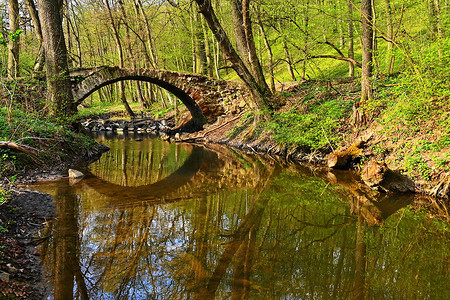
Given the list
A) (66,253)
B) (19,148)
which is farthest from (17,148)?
(66,253)

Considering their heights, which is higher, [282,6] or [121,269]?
Answer: [282,6]

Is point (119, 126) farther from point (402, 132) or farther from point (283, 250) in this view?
point (283, 250)

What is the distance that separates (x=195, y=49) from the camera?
2223 centimetres

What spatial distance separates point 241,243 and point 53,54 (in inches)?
336

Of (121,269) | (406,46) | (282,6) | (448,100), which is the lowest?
(121,269)

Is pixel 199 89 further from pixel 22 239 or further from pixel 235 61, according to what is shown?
pixel 22 239

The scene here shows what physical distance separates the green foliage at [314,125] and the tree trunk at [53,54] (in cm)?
652

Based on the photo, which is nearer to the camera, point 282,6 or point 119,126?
point 282,6

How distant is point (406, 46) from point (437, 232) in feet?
14.0

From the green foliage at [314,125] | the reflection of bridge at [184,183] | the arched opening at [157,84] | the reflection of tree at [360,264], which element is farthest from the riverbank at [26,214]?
the green foliage at [314,125]

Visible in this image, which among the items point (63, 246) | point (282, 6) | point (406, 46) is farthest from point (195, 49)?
point (63, 246)

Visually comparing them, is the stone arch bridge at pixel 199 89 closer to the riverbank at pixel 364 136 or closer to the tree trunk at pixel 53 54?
the riverbank at pixel 364 136

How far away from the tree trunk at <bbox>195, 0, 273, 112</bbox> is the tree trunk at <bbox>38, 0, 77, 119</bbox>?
432cm

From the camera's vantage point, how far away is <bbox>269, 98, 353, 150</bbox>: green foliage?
8.82 meters
